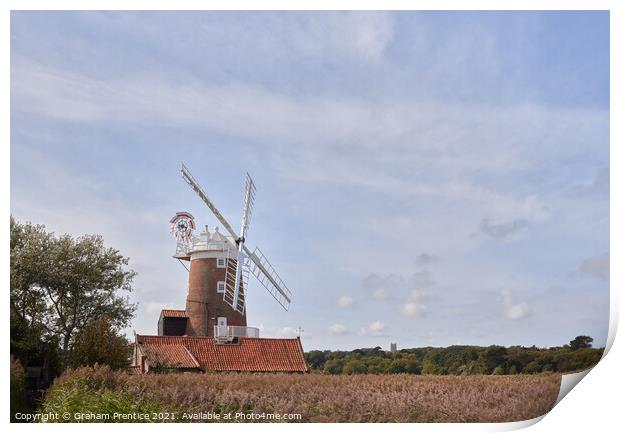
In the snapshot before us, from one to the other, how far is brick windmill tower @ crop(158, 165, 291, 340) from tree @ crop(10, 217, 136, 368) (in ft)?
7.46

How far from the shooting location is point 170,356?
19734mm

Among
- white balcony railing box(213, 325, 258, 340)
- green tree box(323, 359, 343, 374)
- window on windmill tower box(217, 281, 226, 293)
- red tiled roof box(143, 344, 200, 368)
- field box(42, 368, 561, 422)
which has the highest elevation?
window on windmill tower box(217, 281, 226, 293)

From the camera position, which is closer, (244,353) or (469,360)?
(469,360)

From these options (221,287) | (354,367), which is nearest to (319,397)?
(354,367)

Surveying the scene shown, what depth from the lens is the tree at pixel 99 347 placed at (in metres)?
16.8

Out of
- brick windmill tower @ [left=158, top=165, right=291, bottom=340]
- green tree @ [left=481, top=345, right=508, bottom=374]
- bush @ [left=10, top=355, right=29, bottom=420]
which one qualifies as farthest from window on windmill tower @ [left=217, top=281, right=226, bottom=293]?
green tree @ [left=481, top=345, right=508, bottom=374]

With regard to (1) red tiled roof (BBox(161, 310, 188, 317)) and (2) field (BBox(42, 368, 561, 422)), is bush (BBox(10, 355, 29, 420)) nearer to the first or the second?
(2) field (BBox(42, 368, 561, 422))

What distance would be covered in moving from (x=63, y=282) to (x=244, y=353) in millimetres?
6123

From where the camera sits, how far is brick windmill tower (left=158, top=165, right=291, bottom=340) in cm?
2023

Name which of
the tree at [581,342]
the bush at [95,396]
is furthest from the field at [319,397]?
the tree at [581,342]

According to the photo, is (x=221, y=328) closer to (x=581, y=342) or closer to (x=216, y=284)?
(x=216, y=284)

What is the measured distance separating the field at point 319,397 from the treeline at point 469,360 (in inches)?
Result: 14.1

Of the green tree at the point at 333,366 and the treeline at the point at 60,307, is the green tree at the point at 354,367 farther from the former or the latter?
the treeline at the point at 60,307

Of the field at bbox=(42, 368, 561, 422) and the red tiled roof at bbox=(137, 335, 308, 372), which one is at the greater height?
the red tiled roof at bbox=(137, 335, 308, 372)
